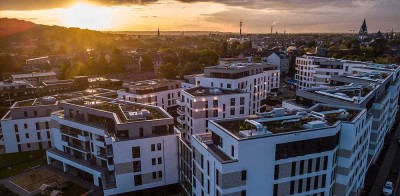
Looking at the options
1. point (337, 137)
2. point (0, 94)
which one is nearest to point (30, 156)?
point (0, 94)

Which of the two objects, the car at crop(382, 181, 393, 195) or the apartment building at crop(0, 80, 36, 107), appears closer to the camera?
the car at crop(382, 181, 393, 195)

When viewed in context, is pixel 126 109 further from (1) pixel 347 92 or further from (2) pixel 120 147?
(1) pixel 347 92

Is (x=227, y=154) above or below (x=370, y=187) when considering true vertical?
above

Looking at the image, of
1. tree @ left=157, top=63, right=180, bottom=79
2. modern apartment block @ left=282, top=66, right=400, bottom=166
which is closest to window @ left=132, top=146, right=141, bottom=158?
modern apartment block @ left=282, top=66, right=400, bottom=166

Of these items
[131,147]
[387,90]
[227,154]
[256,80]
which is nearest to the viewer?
[227,154]

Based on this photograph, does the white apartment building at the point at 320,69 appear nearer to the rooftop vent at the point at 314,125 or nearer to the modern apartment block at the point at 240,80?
the modern apartment block at the point at 240,80

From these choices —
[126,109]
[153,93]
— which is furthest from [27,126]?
[153,93]

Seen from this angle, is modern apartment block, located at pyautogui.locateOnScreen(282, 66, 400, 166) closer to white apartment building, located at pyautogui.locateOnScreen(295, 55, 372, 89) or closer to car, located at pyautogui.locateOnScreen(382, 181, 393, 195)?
car, located at pyautogui.locateOnScreen(382, 181, 393, 195)

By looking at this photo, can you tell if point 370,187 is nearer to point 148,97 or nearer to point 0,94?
point 148,97
